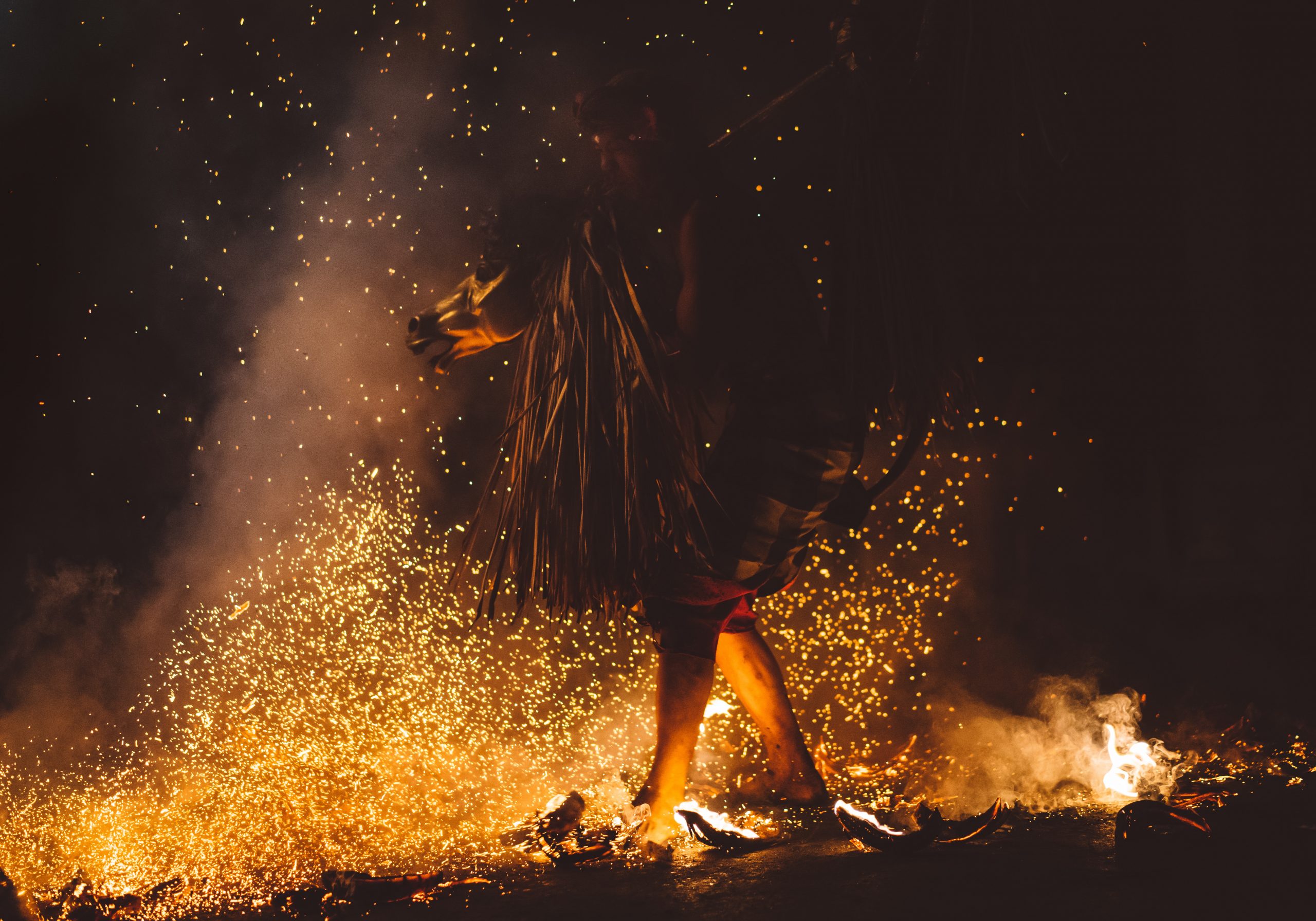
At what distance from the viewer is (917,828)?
1.88m

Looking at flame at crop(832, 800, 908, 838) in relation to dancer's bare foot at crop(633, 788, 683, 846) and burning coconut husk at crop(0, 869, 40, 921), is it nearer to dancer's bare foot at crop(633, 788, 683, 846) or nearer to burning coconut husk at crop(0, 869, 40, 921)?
dancer's bare foot at crop(633, 788, 683, 846)

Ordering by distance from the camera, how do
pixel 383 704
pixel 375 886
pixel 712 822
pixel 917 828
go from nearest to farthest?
pixel 375 886, pixel 917 828, pixel 712 822, pixel 383 704

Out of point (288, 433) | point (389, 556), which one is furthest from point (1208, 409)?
point (288, 433)

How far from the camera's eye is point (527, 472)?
212 centimetres

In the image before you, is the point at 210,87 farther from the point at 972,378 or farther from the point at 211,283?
the point at 972,378

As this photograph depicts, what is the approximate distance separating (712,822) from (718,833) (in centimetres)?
6

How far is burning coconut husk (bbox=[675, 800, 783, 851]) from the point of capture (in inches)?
75.6

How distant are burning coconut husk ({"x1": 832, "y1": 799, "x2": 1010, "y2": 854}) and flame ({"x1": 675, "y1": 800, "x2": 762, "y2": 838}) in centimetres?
20

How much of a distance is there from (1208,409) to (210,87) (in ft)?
12.4

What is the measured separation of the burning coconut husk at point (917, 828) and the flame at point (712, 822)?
0.67ft

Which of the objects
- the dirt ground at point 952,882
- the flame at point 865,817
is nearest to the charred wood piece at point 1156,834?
the dirt ground at point 952,882

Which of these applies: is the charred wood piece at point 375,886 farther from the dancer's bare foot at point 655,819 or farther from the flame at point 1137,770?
the flame at point 1137,770

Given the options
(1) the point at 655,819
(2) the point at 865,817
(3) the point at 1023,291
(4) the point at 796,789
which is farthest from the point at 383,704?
(3) the point at 1023,291

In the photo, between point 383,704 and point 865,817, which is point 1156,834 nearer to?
point 865,817
